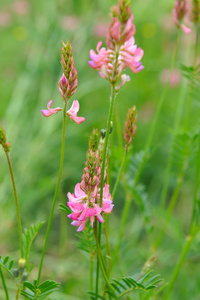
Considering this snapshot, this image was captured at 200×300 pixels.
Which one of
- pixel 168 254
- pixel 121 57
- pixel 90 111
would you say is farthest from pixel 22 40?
pixel 121 57

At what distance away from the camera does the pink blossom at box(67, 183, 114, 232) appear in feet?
2.02

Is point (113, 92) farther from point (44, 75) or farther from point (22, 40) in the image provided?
point (22, 40)

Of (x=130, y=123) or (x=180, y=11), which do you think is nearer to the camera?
(x=130, y=123)

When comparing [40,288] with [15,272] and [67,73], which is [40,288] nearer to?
[15,272]

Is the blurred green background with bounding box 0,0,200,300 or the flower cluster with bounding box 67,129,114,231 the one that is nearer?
the flower cluster with bounding box 67,129,114,231

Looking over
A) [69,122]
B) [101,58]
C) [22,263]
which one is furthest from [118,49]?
[69,122]

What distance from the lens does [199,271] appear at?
5.38 feet

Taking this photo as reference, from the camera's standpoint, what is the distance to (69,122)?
2.58m

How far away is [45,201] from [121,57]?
1627 mm

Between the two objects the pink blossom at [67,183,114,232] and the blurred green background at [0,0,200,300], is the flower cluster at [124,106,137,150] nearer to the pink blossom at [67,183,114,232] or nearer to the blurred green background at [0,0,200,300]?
the pink blossom at [67,183,114,232]

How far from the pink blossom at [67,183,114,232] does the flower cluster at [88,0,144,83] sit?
180mm

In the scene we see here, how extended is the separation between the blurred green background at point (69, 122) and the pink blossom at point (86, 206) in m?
0.87

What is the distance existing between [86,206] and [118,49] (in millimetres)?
244

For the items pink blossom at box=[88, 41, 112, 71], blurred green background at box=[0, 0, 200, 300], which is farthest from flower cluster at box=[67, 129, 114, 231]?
blurred green background at box=[0, 0, 200, 300]
